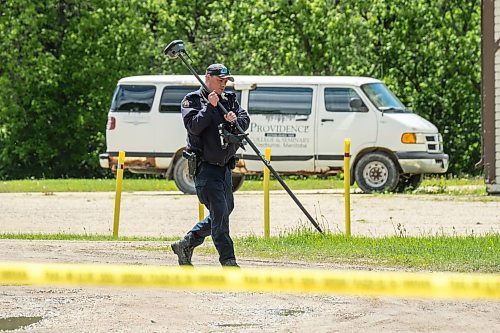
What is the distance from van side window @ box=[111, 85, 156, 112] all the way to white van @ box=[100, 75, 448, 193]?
19 millimetres

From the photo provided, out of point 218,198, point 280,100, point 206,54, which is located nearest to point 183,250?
point 218,198

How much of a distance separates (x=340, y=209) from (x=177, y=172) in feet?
16.4

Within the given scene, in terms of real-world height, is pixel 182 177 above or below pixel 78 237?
above

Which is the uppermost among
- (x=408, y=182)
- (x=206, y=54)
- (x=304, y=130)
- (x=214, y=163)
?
(x=206, y=54)

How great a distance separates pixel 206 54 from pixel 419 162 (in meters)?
19.3

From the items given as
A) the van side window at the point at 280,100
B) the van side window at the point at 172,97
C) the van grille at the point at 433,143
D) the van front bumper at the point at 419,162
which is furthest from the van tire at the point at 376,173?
the van side window at the point at 172,97

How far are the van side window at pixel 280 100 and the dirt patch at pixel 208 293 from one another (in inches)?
69.9

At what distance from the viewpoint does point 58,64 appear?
1640 inches

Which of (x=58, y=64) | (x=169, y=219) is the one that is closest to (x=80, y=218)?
(x=169, y=219)

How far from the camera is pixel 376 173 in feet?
84.3

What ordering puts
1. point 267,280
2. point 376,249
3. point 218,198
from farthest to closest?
1. point 376,249
2. point 218,198
3. point 267,280

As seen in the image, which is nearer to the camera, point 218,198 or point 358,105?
point 218,198

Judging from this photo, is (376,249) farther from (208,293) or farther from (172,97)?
(172,97)

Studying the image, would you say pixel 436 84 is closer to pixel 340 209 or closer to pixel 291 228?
pixel 340 209
